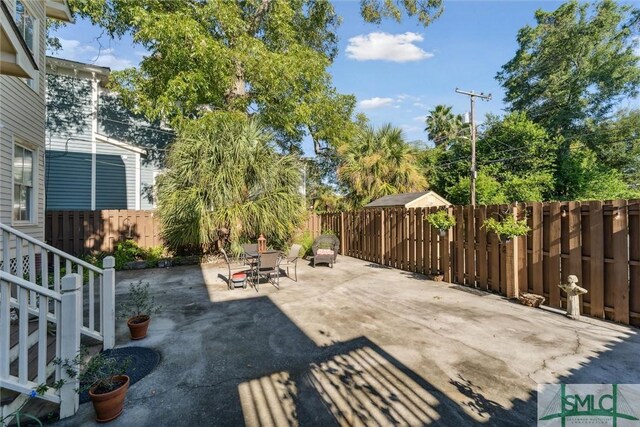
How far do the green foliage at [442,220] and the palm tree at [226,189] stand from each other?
448 centimetres

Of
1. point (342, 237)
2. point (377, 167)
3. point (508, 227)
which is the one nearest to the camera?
point (508, 227)

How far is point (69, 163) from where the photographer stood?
10406 millimetres

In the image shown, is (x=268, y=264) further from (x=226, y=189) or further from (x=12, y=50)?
(x=12, y=50)

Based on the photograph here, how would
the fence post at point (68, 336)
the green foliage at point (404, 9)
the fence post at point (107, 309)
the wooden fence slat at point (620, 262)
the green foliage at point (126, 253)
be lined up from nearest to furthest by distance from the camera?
the fence post at point (68, 336) → the fence post at point (107, 309) → the wooden fence slat at point (620, 262) → the green foliage at point (126, 253) → the green foliage at point (404, 9)

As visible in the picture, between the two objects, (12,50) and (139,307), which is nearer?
(12,50)

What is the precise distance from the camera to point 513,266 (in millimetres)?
5266

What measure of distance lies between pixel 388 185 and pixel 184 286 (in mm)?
12067

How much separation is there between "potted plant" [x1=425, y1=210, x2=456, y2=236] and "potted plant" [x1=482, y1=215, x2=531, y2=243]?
1010 mm

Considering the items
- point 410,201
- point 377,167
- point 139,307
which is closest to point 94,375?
point 139,307

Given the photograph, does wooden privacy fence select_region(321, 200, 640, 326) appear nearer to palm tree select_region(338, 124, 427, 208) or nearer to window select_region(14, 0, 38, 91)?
palm tree select_region(338, 124, 427, 208)

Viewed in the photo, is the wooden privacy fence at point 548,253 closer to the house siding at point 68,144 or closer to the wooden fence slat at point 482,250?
the wooden fence slat at point 482,250

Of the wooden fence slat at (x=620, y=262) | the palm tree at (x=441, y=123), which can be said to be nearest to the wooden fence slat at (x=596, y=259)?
the wooden fence slat at (x=620, y=262)

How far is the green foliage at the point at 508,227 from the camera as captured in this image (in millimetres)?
5008

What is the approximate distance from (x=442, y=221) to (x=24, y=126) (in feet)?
28.3
